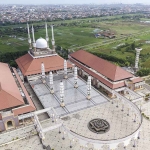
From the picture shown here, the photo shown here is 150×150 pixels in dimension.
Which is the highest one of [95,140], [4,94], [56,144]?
[4,94]

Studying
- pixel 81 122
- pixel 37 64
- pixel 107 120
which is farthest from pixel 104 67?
pixel 81 122

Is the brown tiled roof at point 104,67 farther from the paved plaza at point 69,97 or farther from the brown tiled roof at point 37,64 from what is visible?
the brown tiled roof at point 37,64

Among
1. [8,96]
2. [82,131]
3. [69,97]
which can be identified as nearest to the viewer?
[82,131]

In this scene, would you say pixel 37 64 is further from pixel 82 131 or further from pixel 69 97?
pixel 82 131

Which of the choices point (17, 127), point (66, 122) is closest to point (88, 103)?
point (66, 122)

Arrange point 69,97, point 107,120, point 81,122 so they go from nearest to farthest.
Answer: point 81,122
point 107,120
point 69,97

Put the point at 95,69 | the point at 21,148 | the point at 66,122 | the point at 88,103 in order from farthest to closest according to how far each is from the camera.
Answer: the point at 95,69
the point at 88,103
the point at 66,122
the point at 21,148

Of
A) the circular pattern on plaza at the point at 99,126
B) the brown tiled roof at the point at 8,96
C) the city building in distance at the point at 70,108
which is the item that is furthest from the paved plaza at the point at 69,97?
the circular pattern on plaza at the point at 99,126

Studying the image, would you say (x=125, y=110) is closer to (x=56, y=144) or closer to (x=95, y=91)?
(x=95, y=91)
